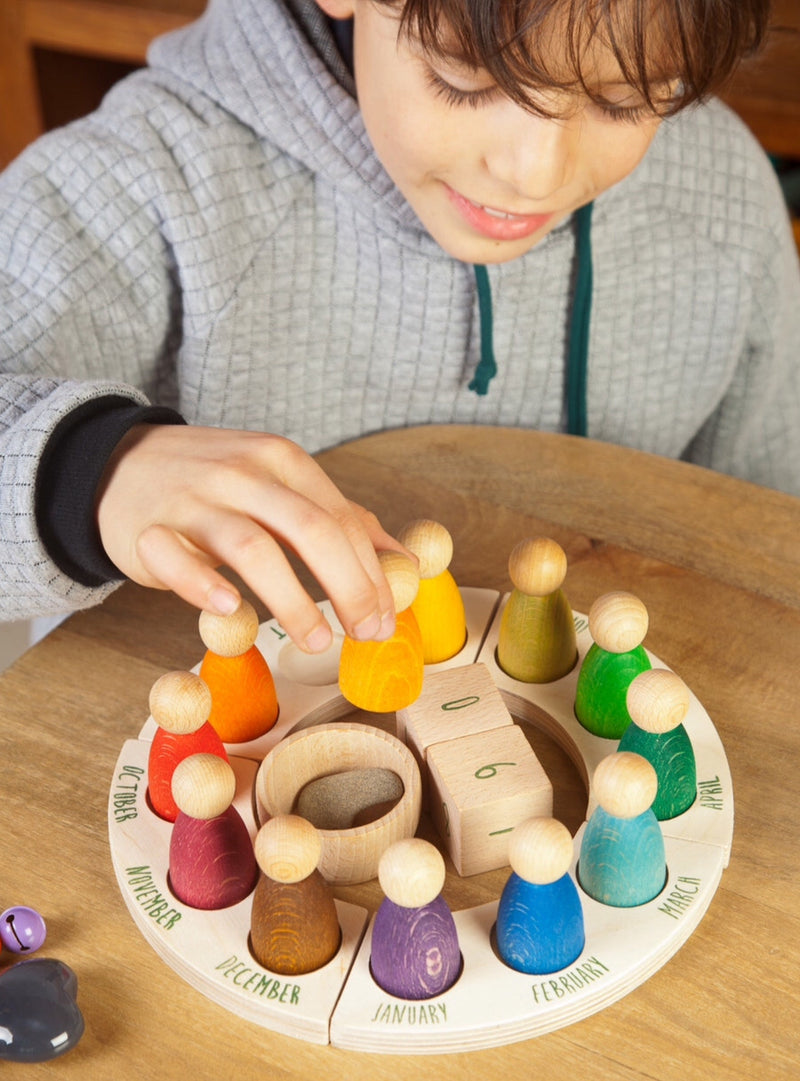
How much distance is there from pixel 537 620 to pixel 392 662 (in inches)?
3.8

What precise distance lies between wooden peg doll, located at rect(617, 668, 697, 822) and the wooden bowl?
11cm

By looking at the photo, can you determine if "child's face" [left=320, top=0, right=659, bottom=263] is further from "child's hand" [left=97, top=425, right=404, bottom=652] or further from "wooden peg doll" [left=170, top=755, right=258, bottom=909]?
"wooden peg doll" [left=170, top=755, right=258, bottom=909]

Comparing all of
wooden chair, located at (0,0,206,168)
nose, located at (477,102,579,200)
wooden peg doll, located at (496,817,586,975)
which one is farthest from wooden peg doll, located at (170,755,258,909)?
wooden chair, located at (0,0,206,168)

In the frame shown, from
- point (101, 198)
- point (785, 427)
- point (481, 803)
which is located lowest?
point (785, 427)

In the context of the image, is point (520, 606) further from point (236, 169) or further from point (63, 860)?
point (236, 169)

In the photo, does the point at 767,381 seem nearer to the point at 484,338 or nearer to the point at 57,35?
the point at 484,338

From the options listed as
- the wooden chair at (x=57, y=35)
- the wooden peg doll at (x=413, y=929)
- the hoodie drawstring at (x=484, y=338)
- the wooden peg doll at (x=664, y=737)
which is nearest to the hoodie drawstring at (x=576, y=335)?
the hoodie drawstring at (x=484, y=338)

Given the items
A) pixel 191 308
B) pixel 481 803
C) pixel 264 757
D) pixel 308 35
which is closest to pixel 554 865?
pixel 481 803

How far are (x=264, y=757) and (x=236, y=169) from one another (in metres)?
0.50

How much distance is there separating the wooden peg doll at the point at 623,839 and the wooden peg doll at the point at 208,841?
0.16 meters

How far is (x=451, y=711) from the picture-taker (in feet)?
1.86

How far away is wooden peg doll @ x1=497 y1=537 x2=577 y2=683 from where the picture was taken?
0.59 meters

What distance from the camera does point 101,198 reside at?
80 centimetres

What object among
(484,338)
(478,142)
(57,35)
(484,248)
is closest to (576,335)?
(484,338)
